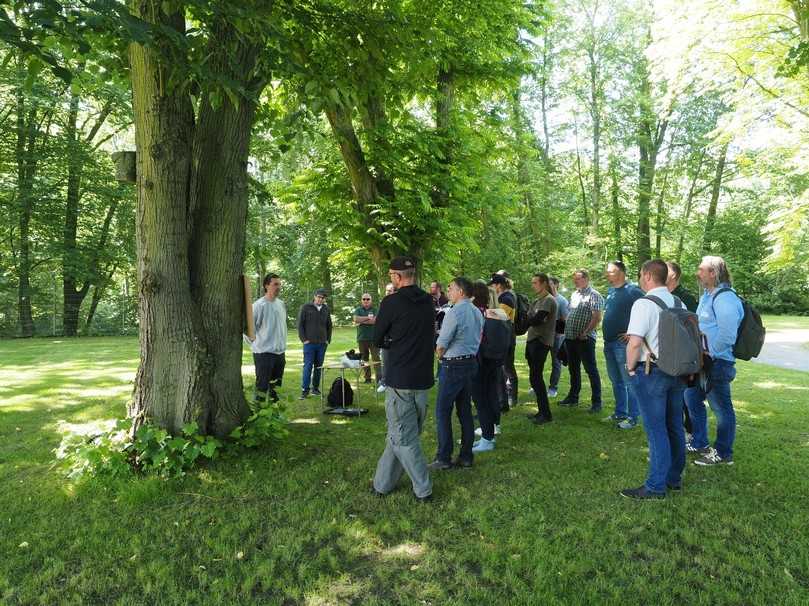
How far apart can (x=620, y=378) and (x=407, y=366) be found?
3904 mm

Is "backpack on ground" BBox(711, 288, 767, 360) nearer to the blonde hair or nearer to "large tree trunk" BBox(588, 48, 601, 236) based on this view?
the blonde hair

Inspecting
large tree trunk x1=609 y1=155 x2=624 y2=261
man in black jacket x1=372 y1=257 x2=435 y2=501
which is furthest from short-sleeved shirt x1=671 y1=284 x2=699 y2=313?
large tree trunk x1=609 y1=155 x2=624 y2=261

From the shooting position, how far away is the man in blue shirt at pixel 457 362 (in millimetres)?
4906

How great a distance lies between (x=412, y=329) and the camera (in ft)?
14.0

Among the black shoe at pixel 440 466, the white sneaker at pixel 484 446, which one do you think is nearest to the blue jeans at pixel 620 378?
the white sneaker at pixel 484 446

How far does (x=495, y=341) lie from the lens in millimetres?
5559

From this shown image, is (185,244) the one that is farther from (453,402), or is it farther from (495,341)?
(495,341)

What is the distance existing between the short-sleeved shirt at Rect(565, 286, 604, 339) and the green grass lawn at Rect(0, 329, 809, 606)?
5.64 feet

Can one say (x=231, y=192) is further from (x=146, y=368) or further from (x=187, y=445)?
(x=187, y=445)

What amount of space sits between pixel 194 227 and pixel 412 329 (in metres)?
2.55

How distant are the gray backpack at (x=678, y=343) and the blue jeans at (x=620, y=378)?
248 centimetres

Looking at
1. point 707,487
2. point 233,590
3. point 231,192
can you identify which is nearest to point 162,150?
point 231,192

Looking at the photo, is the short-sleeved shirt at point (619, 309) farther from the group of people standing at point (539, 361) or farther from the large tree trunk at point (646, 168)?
the large tree trunk at point (646, 168)

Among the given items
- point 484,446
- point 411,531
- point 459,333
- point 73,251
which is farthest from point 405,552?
point 73,251
